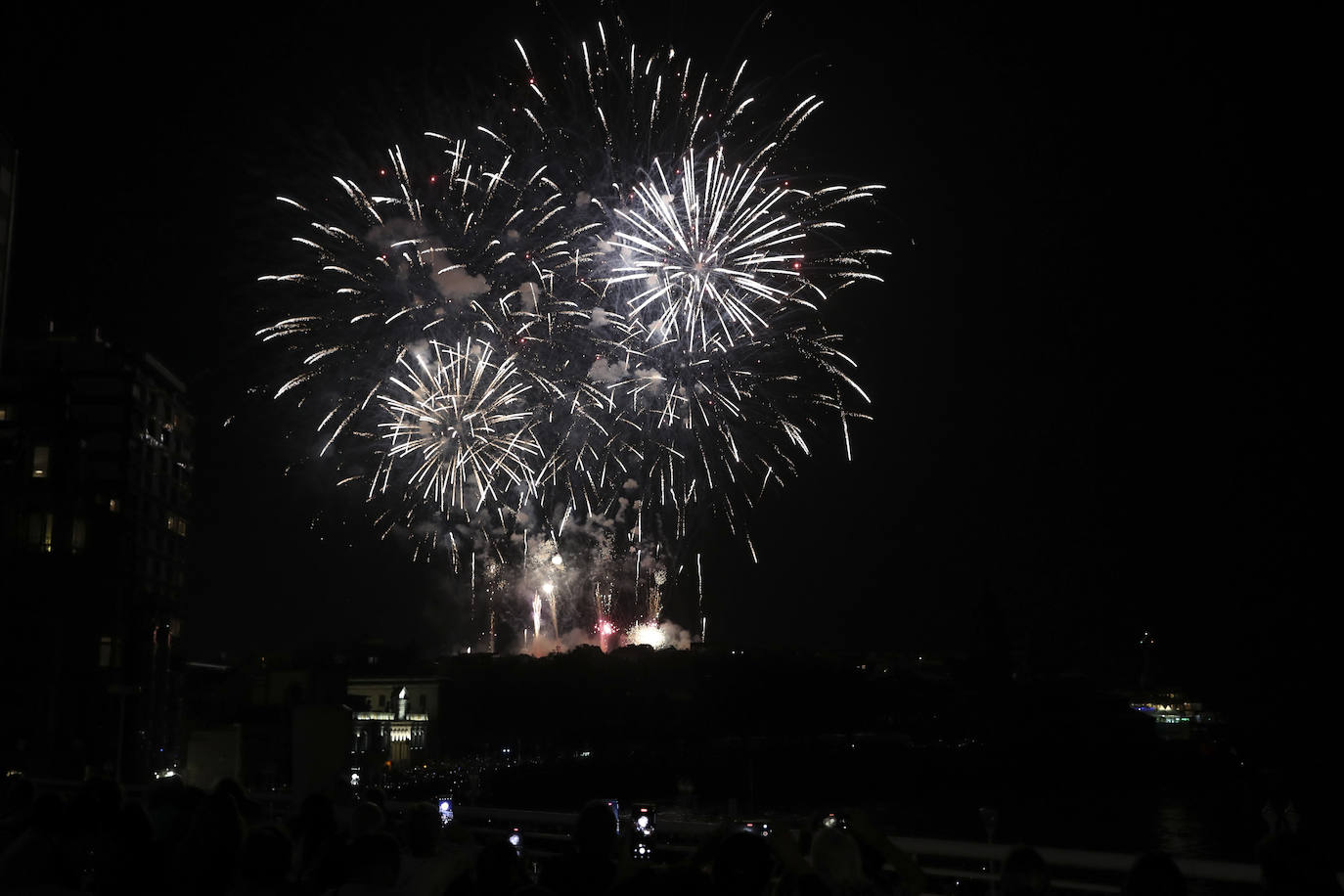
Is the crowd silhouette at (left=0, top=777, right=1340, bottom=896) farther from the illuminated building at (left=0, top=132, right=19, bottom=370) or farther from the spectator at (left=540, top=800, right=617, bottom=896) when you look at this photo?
the illuminated building at (left=0, top=132, right=19, bottom=370)

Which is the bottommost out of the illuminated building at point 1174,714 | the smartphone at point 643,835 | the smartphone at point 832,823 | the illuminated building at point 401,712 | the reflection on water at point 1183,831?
the reflection on water at point 1183,831

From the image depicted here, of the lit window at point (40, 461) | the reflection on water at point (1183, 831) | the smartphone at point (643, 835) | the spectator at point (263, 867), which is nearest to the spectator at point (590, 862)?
the spectator at point (263, 867)

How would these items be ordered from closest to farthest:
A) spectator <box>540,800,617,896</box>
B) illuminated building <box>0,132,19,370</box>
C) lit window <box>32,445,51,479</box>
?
spectator <box>540,800,617,896</box> → illuminated building <box>0,132,19,370</box> → lit window <box>32,445,51,479</box>

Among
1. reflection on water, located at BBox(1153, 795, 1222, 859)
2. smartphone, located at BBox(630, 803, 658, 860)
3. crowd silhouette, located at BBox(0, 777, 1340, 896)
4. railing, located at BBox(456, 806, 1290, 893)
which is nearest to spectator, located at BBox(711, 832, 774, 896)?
crowd silhouette, located at BBox(0, 777, 1340, 896)

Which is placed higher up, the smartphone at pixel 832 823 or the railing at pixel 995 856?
the smartphone at pixel 832 823

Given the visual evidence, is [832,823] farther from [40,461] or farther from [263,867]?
[40,461]

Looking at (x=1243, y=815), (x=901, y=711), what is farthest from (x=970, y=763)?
(x=1243, y=815)

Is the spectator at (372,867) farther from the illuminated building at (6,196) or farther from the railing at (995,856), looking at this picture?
the illuminated building at (6,196)

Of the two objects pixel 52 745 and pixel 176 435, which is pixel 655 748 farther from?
pixel 52 745
